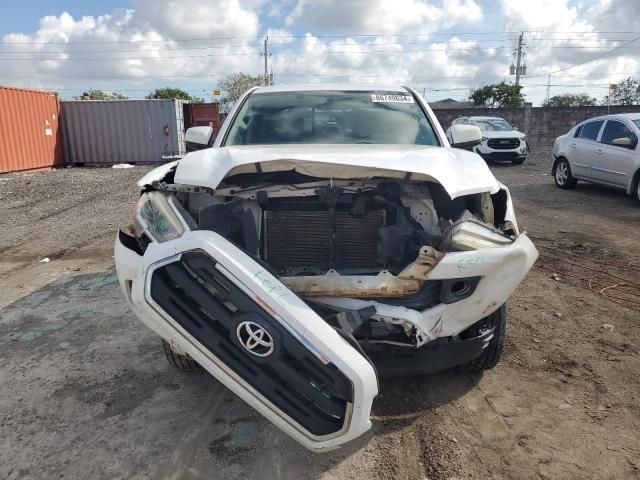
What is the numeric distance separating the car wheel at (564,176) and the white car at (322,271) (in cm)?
899

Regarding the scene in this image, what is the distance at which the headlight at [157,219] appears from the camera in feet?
8.57

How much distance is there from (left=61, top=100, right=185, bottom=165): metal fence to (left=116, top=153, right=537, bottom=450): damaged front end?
17.3 meters

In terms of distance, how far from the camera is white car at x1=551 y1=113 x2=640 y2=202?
9.36m

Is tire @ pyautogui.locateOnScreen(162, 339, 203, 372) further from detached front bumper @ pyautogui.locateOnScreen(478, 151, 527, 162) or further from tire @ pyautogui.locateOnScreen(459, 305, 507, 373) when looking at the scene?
detached front bumper @ pyautogui.locateOnScreen(478, 151, 527, 162)

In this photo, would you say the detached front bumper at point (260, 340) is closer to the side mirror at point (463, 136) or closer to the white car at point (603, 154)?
the side mirror at point (463, 136)

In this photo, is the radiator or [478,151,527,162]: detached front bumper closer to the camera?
the radiator

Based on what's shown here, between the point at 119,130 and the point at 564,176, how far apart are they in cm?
1513

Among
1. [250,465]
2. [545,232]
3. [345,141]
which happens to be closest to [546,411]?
[250,465]

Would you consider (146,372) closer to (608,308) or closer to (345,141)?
(345,141)

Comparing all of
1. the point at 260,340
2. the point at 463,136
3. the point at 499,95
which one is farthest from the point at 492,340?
the point at 499,95

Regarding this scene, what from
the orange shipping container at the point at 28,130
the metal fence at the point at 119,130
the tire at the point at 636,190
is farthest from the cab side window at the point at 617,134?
the orange shipping container at the point at 28,130

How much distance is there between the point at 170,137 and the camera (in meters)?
19.7

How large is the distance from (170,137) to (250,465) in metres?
18.6

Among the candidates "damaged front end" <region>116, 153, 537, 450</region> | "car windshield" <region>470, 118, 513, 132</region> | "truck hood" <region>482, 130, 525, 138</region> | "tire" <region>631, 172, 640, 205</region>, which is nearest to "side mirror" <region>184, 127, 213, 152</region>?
"damaged front end" <region>116, 153, 537, 450</region>
